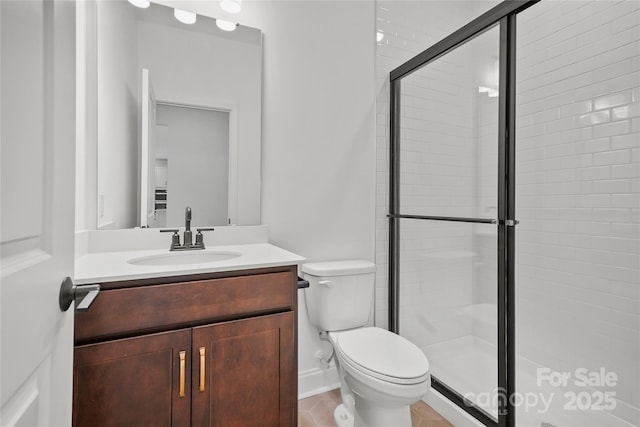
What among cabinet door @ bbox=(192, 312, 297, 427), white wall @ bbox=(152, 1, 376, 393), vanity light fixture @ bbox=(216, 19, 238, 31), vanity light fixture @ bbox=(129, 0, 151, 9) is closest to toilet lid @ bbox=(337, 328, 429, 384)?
cabinet door @ bbox=(192, 312, 297, 427)

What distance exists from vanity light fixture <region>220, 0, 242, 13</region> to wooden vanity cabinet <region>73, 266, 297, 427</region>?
53.7 inches

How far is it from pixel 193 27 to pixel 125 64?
37cm

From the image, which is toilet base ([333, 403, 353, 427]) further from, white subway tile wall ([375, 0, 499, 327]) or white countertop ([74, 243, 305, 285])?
white countertop ([74, 243, 305, 285])

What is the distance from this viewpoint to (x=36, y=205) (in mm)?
506

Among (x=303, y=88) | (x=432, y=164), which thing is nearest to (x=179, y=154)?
(x=303, y=88)

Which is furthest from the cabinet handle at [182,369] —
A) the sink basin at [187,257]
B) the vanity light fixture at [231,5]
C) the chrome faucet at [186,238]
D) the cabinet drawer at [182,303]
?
the vanity light fixture at [231,5]

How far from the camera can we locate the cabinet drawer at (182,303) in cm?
102

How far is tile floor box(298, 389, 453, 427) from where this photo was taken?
5.48 ft

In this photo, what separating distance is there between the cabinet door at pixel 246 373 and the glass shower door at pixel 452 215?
0.96 meters

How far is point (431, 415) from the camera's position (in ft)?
5.74

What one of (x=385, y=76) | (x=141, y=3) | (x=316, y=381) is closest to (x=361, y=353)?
(x=316, y=381)

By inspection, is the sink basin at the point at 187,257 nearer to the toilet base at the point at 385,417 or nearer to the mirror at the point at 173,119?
the mirror at the point at 173,119

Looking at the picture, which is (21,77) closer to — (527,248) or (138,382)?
(138,382)

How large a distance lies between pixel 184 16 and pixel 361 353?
70.5 inches
